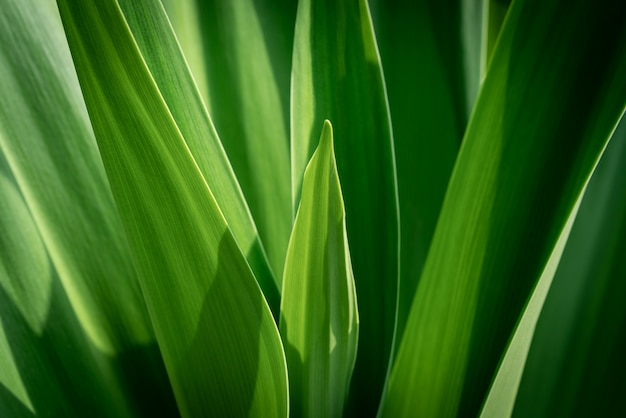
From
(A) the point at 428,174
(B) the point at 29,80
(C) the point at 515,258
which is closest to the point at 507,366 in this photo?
(C) the point at 515,258

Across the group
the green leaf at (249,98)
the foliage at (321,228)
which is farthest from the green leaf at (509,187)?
the green leaf at (249,98)

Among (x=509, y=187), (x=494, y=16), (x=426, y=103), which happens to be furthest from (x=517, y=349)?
(x=494, y=16)

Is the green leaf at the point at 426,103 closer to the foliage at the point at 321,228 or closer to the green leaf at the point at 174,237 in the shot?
the foliage at the point at 321,228

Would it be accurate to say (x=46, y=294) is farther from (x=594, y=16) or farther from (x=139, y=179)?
(x=594, y=16)

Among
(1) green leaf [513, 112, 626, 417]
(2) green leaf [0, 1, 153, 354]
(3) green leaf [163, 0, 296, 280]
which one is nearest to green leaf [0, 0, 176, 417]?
(2) green leaf [0, 1, 153, 354]

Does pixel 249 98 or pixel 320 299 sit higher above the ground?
pixel 249 98

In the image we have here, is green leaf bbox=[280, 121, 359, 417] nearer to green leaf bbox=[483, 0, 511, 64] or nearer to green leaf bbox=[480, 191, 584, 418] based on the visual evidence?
green leaf bbox=[480, 191, 584, 418]

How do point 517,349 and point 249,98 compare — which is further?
point 249,98

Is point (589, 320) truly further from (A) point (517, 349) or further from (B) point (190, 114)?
(B) point (190, 114)

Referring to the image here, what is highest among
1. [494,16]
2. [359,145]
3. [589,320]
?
[494,16]
